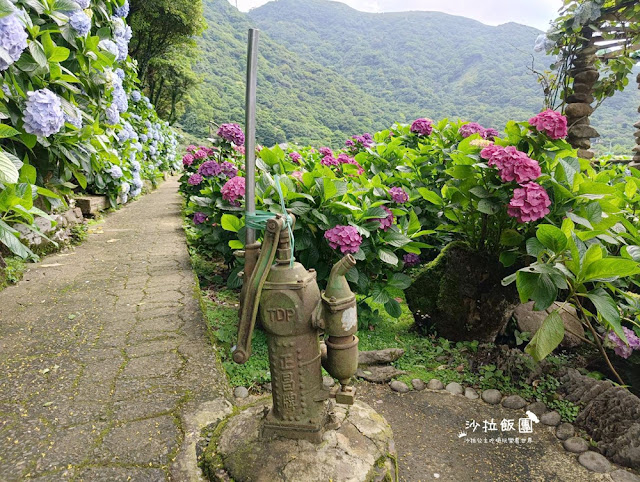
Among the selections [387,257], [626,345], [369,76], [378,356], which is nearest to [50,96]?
[387,257]

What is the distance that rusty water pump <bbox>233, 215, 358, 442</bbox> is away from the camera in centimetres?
125

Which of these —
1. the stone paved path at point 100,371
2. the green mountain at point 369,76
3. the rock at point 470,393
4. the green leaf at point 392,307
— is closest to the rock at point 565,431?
the rock at point 470,393

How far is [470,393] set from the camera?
2.46m

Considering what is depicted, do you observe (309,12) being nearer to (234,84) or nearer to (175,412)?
(234,84)

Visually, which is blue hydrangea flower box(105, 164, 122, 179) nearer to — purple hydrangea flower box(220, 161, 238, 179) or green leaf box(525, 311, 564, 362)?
purple hydrangea flower box(220, 161, 238, 179)

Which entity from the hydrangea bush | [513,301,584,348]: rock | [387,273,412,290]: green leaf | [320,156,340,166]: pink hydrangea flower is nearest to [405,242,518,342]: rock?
[513,301,584,348]: rock

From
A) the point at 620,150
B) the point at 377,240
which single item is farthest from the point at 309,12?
the point at 377,240

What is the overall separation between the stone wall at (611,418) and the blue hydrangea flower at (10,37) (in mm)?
3114

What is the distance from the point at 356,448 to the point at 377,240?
1.43 meters

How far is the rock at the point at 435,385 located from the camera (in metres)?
2.53

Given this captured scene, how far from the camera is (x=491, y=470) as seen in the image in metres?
1.88

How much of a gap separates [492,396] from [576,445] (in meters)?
0.47

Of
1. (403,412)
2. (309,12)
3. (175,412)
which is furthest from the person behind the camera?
(309,12)

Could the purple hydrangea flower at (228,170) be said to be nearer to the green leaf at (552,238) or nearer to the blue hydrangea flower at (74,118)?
the blue hydrangea flower at (74,118)
